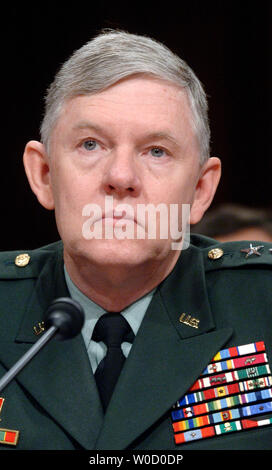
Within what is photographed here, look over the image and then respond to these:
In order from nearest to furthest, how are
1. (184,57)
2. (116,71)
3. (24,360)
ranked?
(24,360), (116,71), (184,57)

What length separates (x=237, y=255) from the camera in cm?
210

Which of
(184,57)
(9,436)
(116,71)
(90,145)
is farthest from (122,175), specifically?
(184,57)

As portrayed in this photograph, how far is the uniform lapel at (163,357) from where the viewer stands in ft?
5.79

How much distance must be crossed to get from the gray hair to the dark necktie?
50cm

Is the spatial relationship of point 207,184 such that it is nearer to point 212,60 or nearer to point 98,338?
point 98,338

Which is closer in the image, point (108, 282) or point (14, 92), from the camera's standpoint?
point (108, 282)

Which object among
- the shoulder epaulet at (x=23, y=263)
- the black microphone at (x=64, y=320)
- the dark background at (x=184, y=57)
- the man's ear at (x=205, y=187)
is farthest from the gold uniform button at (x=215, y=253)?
the dark background at (x=184, y=57)

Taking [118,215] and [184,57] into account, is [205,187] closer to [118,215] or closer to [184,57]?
[118,215]

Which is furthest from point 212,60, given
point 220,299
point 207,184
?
point 220,299

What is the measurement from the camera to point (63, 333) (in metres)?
1.47

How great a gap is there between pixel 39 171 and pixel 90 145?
255 mm

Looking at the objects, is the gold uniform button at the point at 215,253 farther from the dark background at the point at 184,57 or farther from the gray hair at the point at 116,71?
the dark background at the point at 184,57

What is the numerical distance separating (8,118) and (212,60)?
40.7 inches

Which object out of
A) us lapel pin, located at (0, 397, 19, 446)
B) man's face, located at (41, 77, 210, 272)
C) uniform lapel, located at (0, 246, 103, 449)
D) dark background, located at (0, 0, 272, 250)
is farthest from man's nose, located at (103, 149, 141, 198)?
dark background, located at (0, 0, 272, 250)
